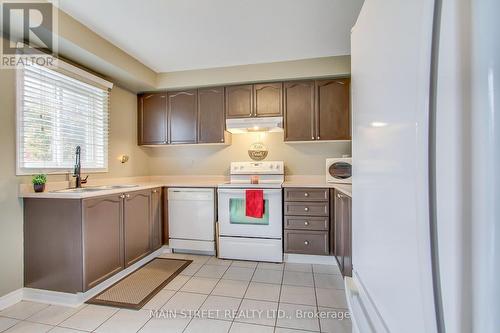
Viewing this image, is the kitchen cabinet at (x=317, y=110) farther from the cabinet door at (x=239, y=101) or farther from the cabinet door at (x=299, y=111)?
the cabinet door at (x=239, y=101)

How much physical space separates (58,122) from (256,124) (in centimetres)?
216

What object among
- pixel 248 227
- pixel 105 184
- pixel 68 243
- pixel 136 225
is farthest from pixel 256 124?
pixel 68 243

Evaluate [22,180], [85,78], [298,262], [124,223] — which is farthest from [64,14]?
[298,262]

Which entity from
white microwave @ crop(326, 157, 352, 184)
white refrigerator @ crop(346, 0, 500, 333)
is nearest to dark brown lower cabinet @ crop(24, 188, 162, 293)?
white refrigerator @ crop(346, 0, 500, 333)

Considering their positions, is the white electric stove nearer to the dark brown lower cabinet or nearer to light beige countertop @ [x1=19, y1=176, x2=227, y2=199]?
light beige countertop @ [x1=19, y1=176, x2=227, y2=199]

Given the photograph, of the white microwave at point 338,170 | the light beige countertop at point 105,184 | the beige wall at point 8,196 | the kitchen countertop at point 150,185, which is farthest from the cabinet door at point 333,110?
the beige wall at point 8,196

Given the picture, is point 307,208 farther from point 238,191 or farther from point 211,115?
point 211,115

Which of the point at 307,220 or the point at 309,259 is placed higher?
the point at 307,220

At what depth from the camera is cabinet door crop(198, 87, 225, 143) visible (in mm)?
3260

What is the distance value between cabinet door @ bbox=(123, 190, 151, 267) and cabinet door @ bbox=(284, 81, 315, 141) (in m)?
1.98

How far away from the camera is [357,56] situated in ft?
2.78

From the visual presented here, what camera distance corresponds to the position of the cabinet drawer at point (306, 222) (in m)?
2.74

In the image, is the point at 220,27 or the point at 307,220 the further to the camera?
the point at 307,220

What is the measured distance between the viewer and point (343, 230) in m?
2.18
